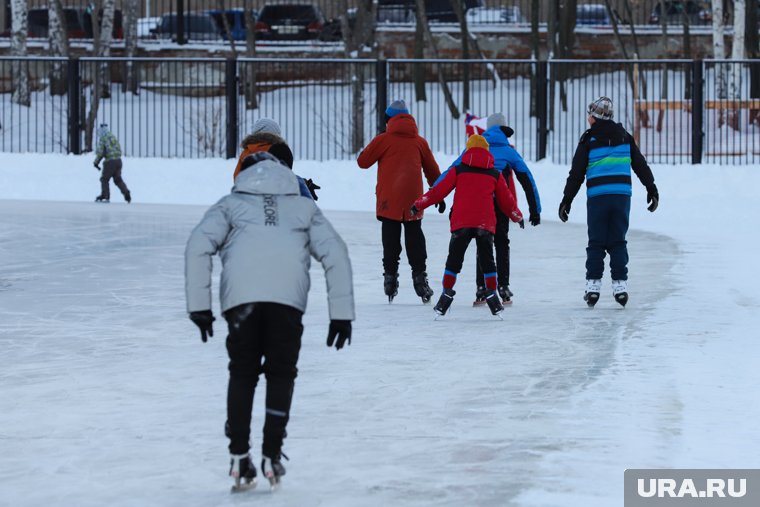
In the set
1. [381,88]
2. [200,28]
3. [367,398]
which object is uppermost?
[200,28]

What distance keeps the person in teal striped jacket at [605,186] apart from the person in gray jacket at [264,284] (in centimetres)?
589

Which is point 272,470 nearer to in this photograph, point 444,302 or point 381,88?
point 444,302

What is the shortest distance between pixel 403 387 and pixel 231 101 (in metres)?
19.0

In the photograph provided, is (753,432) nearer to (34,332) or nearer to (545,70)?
(34,332)

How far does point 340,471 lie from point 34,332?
4911mm

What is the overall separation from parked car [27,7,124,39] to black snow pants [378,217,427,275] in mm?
31534

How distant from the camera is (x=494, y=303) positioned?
11742 millimetres

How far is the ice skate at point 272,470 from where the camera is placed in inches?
256

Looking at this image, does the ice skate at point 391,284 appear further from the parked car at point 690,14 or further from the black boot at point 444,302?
the parked car at point 690,14

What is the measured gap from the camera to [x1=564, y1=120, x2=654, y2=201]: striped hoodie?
12312 millimetres

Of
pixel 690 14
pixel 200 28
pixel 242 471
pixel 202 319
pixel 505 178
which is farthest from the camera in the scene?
pixel 690 14

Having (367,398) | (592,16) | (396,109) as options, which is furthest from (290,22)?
(367,398)

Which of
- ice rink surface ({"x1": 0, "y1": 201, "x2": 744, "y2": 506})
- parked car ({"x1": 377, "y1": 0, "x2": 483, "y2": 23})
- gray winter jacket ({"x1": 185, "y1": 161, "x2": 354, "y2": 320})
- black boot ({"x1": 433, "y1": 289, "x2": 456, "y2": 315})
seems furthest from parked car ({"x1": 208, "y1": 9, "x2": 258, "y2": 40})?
gray winter jacket ({"x1": 185, "y1": 161, "x2": 354, "y2": 320})

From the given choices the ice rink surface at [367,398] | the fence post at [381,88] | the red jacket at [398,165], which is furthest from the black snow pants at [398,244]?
the fence post at [381,88]
